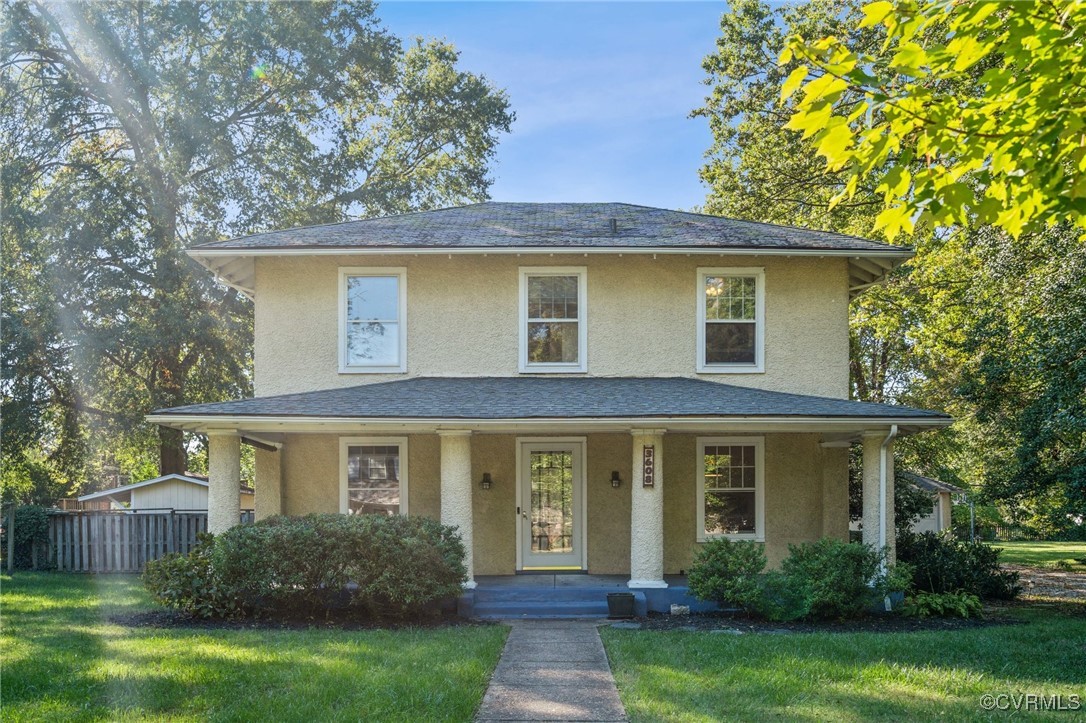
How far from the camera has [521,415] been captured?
11102 millimetres

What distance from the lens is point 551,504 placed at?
1364cm

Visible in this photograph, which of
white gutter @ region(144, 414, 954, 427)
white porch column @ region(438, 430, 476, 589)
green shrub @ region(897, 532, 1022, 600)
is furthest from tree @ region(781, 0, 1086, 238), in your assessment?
green shrub @ region(897, 532, 1022, 600)

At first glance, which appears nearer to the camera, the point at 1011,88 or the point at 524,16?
the point at 1011,88

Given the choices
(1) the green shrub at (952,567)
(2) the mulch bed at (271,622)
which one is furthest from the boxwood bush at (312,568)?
(1) the green shrub at (952,567)

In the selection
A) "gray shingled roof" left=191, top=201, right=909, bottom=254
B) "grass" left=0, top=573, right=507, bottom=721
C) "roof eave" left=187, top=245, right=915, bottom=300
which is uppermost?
"gray shingled roof" left=191, top=201, right=909, bottom=254

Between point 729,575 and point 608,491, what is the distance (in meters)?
2.95

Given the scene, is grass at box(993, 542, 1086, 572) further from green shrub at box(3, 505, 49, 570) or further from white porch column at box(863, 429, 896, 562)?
green shrub at box(3, 505, 49, 570)

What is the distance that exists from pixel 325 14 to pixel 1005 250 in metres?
20.0

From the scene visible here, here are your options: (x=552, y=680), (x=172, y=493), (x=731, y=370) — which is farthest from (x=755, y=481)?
(x=172, y=493)

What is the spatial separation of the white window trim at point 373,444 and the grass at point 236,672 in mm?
3680

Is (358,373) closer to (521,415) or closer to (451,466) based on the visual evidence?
(451,466)

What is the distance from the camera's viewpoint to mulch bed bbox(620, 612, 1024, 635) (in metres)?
10.4

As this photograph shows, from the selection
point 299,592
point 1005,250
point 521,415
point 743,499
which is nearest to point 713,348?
point 743,499

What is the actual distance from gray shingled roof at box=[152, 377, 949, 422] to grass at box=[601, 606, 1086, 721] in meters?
3.03
